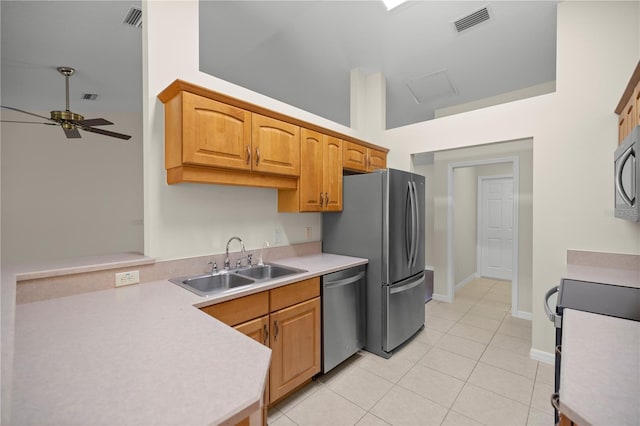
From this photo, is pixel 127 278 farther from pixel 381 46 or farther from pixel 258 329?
pixel 381 46

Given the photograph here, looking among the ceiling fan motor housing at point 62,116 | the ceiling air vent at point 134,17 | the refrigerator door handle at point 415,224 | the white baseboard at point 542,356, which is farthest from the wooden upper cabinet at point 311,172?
the ceiling fan motor housing at point 62,116

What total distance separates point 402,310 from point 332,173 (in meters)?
1.50

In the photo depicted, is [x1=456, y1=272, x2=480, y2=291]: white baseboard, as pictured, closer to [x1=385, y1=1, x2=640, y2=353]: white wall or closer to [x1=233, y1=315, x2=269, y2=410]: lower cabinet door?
[x1=385, y1=1, x2=640, y2=353]: white wall

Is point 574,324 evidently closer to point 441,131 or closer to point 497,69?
point 441,131

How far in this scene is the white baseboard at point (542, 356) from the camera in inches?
97.5

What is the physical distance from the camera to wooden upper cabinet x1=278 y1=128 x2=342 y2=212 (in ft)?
8.18

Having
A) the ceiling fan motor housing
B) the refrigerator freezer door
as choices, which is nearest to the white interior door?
the refrigerator freezer door

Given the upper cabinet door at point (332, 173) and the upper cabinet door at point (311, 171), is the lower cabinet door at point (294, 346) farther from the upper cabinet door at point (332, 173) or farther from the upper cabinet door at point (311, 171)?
the upper cabinet door at point (332, 173)

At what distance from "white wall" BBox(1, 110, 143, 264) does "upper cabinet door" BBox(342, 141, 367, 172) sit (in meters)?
3.46

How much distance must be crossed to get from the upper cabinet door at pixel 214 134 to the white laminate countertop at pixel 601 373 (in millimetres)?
1945

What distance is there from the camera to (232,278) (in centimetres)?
215

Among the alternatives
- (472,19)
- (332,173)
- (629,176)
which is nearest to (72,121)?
(332,173)

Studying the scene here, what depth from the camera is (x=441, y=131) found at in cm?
318

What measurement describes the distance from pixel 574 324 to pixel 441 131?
243 cm
